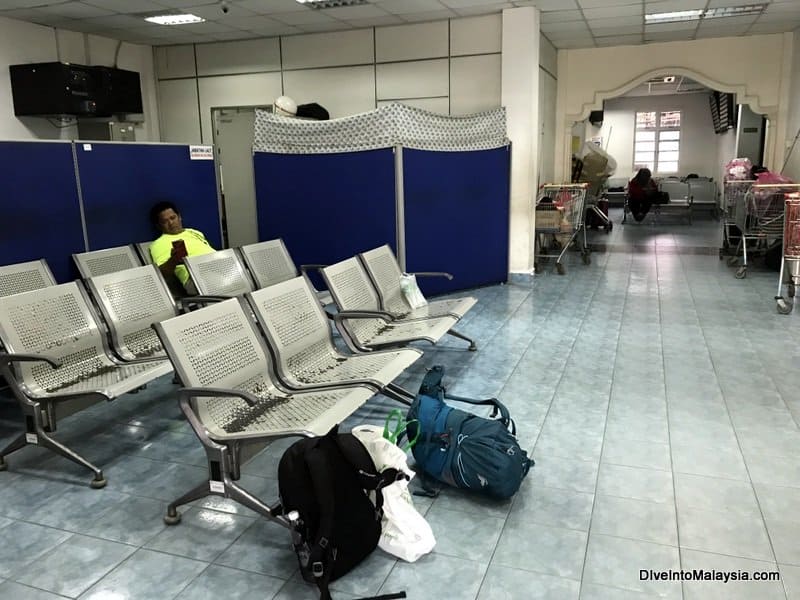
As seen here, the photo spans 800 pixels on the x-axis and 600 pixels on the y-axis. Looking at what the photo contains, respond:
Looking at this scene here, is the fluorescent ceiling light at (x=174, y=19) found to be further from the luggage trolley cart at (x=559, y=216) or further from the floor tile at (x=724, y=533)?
the floor tile at (x=724, y=533)

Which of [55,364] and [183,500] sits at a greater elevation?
[55,364]

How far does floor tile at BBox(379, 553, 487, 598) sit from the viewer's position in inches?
86.0

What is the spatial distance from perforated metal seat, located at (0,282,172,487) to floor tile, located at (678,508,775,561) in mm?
2412

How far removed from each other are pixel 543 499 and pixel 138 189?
3921 millimetres

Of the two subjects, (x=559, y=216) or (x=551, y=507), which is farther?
(x=559, y=216)

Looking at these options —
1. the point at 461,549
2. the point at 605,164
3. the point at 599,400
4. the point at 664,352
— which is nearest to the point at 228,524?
the point at 461,549

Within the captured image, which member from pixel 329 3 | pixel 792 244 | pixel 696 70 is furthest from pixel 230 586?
pixel 696 70

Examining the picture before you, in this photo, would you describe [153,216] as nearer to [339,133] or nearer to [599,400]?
[339,133]

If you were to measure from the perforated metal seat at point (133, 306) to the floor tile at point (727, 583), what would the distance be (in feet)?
8.78

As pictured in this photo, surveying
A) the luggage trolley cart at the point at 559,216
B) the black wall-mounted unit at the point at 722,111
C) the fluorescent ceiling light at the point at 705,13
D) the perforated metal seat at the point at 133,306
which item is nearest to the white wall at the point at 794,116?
the fluorescent ceiling light at the point at 705,13

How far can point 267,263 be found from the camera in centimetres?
507

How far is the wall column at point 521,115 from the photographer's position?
7312 millimetres

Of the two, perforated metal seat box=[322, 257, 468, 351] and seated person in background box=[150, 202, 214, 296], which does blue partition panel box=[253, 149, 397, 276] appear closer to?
seated person in background box=[150, 202, 214, 296]

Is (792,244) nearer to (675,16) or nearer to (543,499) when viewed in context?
(675,16)
